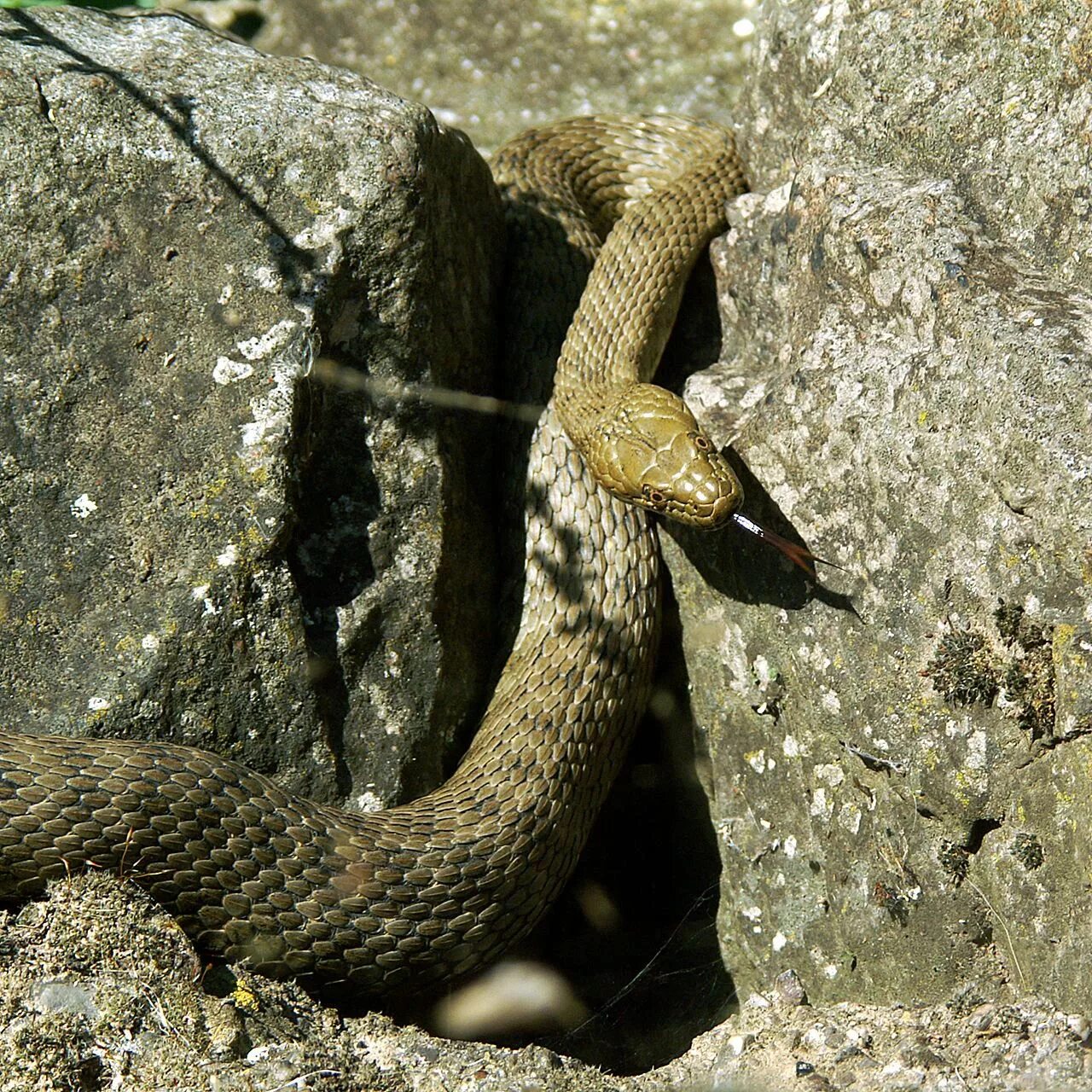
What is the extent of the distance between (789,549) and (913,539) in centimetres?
43

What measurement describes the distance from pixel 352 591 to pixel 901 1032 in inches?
86.6

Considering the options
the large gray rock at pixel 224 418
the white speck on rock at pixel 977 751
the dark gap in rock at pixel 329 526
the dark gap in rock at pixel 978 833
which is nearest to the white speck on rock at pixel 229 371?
the large gray rock at pixel 224 418

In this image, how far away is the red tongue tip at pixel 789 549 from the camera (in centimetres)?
402

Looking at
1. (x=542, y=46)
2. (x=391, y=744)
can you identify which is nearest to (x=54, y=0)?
(x=542, y=46)

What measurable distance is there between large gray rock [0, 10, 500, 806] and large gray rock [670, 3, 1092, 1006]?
1.16 m

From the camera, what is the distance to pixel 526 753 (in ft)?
13.6

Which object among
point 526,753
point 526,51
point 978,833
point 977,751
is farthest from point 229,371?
point 526,51

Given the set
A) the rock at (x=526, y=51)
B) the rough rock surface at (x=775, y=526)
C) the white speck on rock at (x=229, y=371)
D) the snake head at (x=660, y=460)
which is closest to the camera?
the rough rock surface at (x=775, y=526)

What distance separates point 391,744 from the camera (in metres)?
4.15

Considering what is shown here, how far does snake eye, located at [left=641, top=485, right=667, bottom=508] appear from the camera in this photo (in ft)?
14.1

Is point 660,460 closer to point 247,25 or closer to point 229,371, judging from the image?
point 229,371

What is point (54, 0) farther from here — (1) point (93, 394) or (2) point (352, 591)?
(2) point (352, 591)

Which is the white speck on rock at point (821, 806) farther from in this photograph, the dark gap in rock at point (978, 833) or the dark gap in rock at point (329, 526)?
the dark gap in rock at point (329, 526)

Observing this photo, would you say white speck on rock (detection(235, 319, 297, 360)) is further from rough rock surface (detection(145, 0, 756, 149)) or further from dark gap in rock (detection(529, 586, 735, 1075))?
rough rock surface (detection(145, 0, 756, 149))
